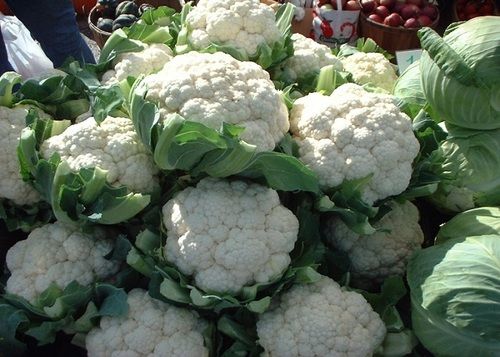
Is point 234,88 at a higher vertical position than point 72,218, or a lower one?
higher

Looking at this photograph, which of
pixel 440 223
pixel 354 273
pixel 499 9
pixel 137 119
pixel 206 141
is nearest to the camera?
pixel 206 141

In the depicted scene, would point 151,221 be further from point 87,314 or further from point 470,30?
point 470,30

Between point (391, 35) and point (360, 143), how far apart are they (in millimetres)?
2170

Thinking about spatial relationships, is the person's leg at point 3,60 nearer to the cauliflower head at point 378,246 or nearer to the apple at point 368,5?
the cauliflower head at point 378,246

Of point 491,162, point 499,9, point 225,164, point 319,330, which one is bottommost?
point 499,9

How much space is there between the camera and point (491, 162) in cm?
148

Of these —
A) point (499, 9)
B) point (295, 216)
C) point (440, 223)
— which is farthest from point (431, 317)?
point (499, 9)

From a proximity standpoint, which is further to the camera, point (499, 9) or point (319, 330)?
point (499, 9)

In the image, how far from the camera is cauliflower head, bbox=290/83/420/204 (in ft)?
4.24

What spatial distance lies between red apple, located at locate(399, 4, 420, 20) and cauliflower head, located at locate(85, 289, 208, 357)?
274 centimetres

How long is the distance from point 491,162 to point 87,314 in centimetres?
117

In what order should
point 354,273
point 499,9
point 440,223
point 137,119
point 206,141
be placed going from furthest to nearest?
point 499,9
point 440,223
point 354,273
point 137,119
point 206,141

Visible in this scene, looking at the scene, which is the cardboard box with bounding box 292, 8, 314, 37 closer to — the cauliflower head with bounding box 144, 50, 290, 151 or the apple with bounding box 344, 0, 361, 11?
the apple with bounding box 344, 0, 361, 11

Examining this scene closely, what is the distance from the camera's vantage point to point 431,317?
1.17 meters
